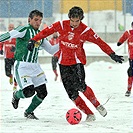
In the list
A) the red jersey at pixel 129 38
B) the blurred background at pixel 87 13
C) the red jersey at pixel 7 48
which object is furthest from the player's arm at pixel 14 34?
the blurred background at pixel 87 13

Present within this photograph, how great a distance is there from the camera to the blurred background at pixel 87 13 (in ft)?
81.0

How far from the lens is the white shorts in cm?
790

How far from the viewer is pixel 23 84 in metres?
7.87

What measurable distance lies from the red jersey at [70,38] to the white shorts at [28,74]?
18.4 inches

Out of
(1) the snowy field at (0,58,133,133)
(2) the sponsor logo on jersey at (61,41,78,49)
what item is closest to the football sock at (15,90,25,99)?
(1) the snowy field at (0,58,133,133)

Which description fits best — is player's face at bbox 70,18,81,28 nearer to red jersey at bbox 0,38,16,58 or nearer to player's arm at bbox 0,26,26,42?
player's arm at bbox 0,26,26,42

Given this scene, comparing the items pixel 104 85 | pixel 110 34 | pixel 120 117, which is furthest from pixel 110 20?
pixel 120 117

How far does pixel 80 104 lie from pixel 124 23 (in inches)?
653

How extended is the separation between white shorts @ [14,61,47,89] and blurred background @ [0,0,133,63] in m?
16.1

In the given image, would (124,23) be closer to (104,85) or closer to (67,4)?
(67,4)

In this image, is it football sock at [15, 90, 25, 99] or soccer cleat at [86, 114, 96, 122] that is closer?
soccer cleat at [86, 114, 96, 122]

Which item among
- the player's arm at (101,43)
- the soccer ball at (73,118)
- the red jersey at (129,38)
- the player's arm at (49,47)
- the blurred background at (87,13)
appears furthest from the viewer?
the blurred background at (87,13)

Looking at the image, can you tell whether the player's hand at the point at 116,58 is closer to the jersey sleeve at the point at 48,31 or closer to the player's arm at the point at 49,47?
the jersey sleeve at the point at 48,31

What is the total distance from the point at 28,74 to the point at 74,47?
0.81 meters
